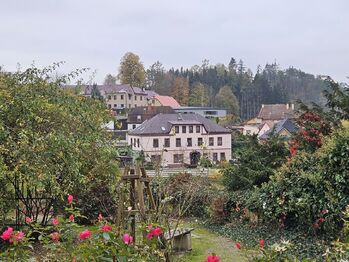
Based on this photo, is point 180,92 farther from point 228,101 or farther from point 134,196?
point 134,196

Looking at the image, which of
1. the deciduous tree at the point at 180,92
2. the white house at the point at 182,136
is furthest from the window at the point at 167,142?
the deciduous tree at the point at 180,92

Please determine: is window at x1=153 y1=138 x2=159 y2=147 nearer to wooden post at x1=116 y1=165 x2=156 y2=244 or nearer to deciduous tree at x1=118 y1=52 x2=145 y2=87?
wooden post at x1=116 y1=165 x2=156 y2=244

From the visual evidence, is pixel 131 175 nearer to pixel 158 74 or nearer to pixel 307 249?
pixel 307 249

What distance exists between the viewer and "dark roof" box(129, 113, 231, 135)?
38166 millimetres

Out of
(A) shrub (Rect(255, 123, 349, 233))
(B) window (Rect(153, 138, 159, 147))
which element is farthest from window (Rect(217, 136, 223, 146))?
(A) shrub (Rect(255, 123, 349, 233))

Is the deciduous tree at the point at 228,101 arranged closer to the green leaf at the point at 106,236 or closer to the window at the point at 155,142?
the window at the point at 155,142

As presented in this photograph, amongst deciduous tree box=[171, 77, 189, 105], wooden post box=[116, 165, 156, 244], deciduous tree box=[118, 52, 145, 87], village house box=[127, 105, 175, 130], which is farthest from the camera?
deciduous tree box=[171, 77, 189, 105]

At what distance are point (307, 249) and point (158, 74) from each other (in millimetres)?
82074

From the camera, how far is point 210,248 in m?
9.91

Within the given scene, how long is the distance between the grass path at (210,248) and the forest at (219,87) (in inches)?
2233

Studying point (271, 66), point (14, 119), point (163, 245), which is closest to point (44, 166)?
point (14, 119)

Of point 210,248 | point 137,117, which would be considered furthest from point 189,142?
point 210,248

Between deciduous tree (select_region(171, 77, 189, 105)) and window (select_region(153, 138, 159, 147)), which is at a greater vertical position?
deciduous tree (select_region(171, 77, 189, 105))

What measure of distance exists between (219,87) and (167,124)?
164ft
